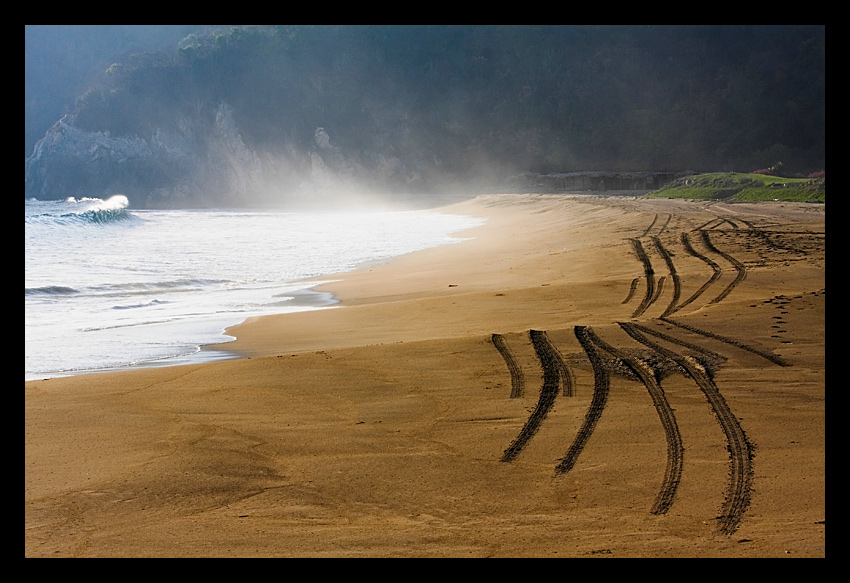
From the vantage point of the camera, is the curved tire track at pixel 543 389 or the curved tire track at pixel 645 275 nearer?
the curved tire track at pixel 543 389

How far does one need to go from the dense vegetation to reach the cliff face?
76.6 inches

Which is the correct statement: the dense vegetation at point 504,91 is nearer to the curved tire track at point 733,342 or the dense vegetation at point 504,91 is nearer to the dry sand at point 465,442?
the curved tire track at point 733,342

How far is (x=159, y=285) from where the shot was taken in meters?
14.0

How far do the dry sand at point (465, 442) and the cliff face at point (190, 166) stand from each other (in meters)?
77.6

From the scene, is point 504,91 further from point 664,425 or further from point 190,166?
point 664,425

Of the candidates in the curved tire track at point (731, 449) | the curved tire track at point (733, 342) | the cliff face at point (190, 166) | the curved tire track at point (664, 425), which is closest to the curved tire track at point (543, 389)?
the curved tire track at point (664, 425)

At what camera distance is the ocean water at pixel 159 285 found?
325 inches

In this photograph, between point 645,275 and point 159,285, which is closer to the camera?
point 645,275

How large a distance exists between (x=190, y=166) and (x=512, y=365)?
89.3m

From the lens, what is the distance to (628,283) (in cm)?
1005

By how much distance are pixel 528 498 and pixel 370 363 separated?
2808 mm

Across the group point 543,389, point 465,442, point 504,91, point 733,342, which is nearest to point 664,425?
point 543,389
